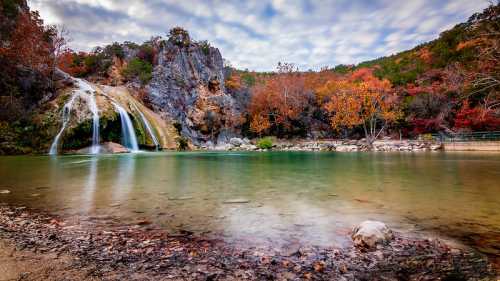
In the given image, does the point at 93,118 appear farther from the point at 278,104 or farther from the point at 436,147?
the point at 436,147

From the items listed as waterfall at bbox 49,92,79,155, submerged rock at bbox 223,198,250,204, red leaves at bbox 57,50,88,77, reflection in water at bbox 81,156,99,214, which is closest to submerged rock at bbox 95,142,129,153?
waterfall at bbox 49,92,79,155

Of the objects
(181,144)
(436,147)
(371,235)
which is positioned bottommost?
(371,235)

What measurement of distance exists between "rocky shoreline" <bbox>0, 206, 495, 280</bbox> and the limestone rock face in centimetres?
3789

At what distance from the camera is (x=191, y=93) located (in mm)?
44375

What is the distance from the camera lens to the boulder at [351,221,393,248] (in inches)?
116

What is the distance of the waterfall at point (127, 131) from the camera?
1044 inches

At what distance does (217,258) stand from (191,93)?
143 ft

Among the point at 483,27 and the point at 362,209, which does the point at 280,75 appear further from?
the point at 362,209

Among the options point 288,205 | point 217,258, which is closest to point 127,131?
point 288,205

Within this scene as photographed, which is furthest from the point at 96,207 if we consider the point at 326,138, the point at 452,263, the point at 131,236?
the point at 326,138

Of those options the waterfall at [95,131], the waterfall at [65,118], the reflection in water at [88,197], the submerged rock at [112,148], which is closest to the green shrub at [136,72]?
the waterfall at [65,118]

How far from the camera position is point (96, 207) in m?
4.90

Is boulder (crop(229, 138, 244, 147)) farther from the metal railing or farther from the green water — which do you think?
the green water

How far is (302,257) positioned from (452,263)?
135 centimetres
